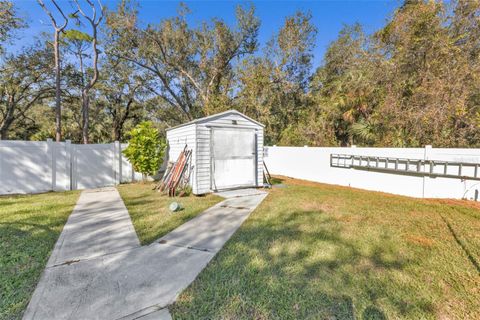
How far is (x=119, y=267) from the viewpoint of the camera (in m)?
2.52

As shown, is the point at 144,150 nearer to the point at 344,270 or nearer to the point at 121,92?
the point at 344,270

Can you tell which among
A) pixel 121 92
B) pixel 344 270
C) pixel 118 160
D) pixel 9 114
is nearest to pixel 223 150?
pixel 118 160

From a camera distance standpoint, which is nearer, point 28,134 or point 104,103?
point 104,103

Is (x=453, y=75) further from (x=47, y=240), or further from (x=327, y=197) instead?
(x=47, y=240)

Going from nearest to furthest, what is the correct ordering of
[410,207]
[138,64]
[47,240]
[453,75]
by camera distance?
1. [47,240]
2. [410,207]
3. [453,75]
4. [138,64]

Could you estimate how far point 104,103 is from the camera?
1722 cm

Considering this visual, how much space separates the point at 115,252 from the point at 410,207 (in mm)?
5679

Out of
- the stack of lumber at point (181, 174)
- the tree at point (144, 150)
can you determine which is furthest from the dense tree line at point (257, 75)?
the stack of lumber at point (181, 174)

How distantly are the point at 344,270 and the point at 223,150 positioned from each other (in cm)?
457

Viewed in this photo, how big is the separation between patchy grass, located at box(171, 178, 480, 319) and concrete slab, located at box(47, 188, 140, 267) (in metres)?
1.51

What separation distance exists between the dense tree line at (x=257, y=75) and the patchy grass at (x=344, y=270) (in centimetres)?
498

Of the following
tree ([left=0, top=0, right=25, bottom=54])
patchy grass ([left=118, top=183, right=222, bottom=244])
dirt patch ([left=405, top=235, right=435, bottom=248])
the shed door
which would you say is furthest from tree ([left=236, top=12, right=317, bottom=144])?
dirt patch ([left=405, top=235, right=435, bottom=248])

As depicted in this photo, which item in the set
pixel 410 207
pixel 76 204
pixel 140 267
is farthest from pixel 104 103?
pixel 410 207

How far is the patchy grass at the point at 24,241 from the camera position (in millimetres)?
2033
